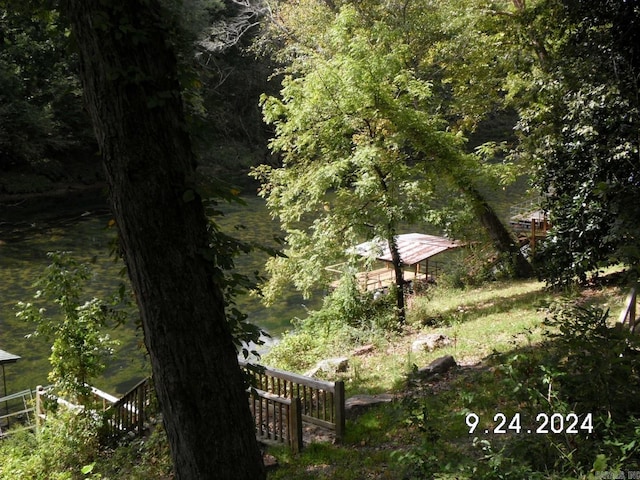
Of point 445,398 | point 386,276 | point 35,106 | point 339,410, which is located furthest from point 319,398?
point 35,106

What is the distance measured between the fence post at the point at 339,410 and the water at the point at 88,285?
90.0 inches

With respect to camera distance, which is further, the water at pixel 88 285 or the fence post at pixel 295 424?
the water at pixel 88 285

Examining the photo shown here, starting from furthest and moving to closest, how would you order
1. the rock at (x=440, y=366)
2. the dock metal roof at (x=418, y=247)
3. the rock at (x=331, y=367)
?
1. the dock metal roof at (x=418, y=247)
2. the rock at (x=331, y=367)
3. the rock at (x=440, y=366)

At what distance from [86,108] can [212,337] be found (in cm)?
160

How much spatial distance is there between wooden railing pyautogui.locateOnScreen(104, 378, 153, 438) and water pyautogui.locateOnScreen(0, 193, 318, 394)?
0.66m

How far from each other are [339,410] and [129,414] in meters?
3.54

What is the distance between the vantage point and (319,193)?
11.2 meters

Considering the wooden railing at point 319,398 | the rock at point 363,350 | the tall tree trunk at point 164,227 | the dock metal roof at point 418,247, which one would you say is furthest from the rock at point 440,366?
the dock metal roof at point 418,247

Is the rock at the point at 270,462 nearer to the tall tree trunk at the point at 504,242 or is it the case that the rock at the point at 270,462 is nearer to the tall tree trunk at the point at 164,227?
the tall tree trunk at the point at 164,227

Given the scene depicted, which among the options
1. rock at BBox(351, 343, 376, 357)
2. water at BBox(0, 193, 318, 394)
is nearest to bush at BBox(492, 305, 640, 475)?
water at BBox(0, 193, 318, 394)

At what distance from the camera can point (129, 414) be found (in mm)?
8359

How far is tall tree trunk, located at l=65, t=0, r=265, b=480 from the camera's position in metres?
3.19

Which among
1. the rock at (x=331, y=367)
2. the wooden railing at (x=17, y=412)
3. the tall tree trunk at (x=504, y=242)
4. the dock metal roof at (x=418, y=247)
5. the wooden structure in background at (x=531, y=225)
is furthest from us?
the dock metal roof at (x=418, y=247)

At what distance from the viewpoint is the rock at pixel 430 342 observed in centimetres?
1001
